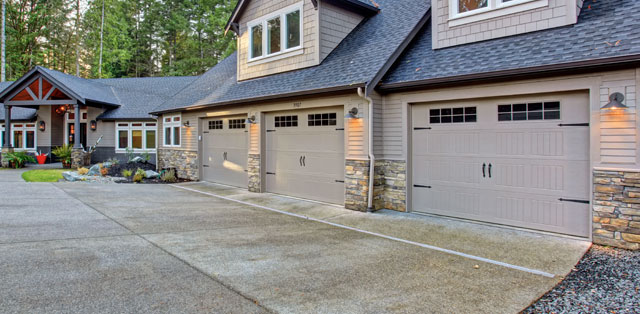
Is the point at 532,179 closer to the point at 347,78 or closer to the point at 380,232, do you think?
the point at 380,232

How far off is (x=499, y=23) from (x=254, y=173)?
6.93 meters

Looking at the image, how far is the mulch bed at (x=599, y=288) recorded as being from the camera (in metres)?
3.45

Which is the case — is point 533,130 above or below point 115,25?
below

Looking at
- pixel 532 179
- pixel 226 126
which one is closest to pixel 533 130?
pixel 532 179

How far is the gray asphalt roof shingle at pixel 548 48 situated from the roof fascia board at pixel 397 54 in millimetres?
204

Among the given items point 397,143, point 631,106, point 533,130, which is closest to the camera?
point 631,106

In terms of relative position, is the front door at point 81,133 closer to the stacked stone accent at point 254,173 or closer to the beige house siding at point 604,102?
the stacked stone accent at point 254,173

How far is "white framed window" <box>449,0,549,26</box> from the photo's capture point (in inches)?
264

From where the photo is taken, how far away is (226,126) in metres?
12.1

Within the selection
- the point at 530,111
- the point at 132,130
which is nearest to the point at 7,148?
the point at 132,130

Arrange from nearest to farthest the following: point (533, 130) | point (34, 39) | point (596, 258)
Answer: point (596, 258)
point (533, 130)
point (34, 39)

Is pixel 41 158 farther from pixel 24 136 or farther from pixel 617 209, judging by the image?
pixel 617 209

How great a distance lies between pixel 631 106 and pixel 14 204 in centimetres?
1116

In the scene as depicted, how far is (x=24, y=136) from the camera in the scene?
65.8 ft
